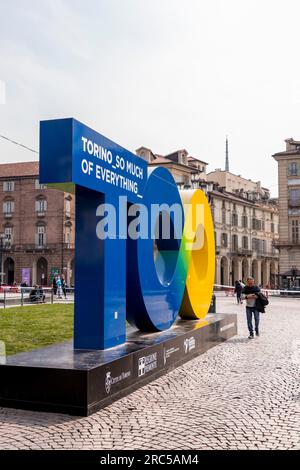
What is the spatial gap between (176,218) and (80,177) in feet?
14.9

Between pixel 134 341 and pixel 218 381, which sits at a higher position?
pixel 134 341

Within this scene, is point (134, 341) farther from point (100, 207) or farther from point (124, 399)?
point (100, 207)

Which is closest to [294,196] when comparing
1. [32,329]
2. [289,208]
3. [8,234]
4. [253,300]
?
[289,208]

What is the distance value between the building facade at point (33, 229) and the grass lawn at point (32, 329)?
38928mm

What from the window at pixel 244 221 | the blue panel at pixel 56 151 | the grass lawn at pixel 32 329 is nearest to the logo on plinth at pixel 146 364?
the blue panel at pixel 56 151

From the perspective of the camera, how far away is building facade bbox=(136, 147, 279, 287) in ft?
208

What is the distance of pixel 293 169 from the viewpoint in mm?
54969

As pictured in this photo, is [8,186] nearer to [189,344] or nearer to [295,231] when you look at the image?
[295,231]

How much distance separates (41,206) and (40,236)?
11.3 feet

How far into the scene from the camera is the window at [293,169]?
54.8m

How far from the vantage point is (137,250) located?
29.5ft

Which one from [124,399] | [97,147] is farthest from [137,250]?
[124,399]

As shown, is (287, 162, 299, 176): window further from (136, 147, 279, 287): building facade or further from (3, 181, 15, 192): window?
(3, 181, 15, 192): window

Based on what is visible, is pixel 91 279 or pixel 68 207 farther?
pixel 68 207
